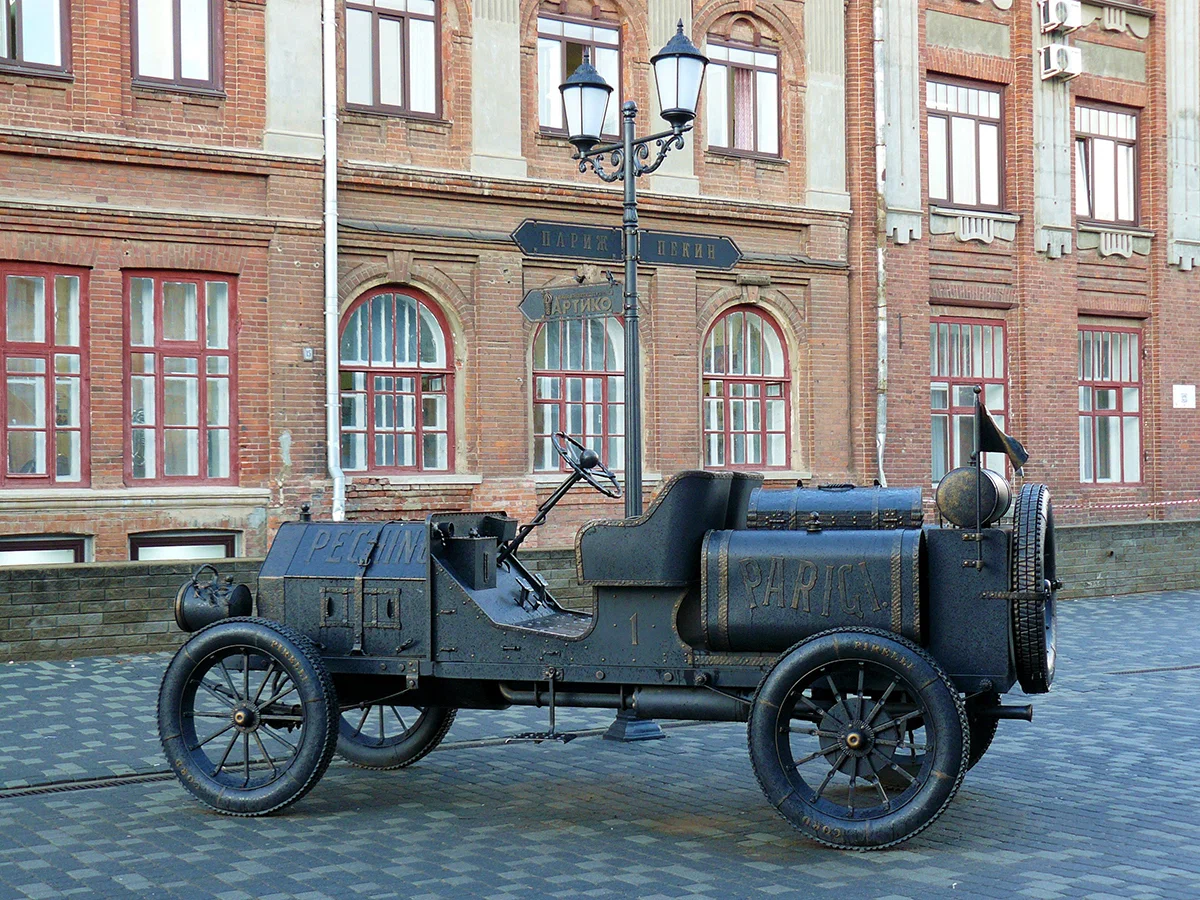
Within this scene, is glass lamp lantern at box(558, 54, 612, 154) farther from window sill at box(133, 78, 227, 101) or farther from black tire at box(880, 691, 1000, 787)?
window sill at box(133, 78, 227, 101)

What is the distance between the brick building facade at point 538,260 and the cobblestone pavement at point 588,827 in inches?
236

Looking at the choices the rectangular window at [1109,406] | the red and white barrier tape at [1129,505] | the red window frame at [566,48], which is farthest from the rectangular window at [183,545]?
the rectangular window at [1109,406]

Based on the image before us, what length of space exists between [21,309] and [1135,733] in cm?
1086

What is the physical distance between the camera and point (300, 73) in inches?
617

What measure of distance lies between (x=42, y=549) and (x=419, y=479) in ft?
13.3

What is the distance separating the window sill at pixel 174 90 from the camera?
14891mm

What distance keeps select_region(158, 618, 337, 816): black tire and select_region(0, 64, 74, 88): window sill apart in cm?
929

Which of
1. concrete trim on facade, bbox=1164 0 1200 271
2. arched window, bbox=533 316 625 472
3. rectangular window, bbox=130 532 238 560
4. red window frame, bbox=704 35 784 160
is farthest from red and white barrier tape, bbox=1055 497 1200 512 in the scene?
rectangular window, bbox=130 532 238 560

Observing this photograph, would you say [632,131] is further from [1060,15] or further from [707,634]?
[1060,15]

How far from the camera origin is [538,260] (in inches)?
686

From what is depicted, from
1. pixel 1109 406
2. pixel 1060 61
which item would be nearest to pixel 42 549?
pixel 1060 61

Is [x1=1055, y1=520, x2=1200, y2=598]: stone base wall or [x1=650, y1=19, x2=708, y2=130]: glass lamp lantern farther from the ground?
[x1=650, y1=19, x2=708, y2=130]: glass lamp lantern

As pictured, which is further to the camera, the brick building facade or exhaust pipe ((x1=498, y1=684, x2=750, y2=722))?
the brick building facade

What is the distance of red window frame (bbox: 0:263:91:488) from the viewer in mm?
14375
